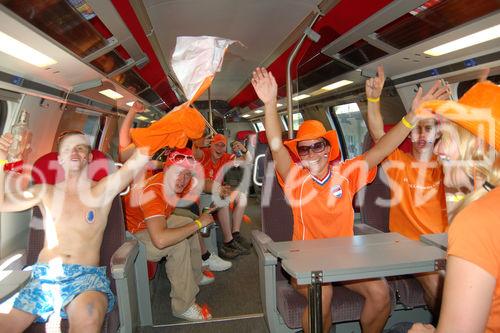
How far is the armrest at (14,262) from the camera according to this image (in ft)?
9.12

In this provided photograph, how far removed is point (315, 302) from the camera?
190 cm

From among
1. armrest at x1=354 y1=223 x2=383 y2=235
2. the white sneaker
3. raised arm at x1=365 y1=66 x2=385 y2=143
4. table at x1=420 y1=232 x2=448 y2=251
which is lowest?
the white sneaker

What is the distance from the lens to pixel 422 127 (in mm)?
2920

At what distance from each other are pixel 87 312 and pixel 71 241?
2.01ft

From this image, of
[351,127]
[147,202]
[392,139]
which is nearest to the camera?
[392,139]

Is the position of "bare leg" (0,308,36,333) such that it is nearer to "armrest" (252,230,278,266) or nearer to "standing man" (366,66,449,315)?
"armrest" (252,230,278,266)

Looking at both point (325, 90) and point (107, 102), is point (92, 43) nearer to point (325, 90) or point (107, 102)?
point (107, 102)

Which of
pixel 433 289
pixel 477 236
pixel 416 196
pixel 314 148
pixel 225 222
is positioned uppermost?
pixel 314 148

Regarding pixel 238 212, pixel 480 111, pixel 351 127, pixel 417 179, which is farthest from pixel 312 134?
pixel 351 127

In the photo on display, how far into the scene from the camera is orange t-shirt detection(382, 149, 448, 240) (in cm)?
290

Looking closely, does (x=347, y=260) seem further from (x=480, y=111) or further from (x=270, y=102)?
(x=270, y=102)

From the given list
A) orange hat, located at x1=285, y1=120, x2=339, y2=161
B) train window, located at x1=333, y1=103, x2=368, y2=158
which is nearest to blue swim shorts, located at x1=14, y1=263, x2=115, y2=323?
orange hat, located at x1=285, y1=120, x2=339, y2=161

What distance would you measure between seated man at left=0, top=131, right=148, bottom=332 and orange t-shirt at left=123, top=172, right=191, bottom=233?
589 mm

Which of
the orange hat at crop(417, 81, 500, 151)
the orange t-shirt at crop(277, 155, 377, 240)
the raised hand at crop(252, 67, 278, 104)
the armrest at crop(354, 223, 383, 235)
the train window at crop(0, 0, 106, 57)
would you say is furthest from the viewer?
the armrest at crop(354, 223, 383, 235)
